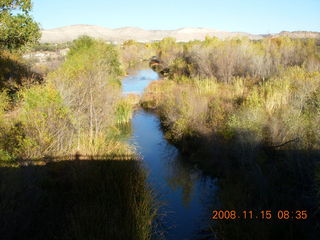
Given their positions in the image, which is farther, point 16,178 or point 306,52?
point 306,52

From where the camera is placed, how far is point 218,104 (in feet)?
45.1

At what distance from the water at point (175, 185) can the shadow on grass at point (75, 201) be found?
99 centimetres

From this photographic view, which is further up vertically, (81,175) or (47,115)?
(47,115)

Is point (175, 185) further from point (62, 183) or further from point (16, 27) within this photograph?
point (16, 27)

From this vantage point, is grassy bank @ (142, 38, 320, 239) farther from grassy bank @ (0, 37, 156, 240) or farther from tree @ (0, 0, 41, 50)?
tree @ (0, 0, 41, 50)

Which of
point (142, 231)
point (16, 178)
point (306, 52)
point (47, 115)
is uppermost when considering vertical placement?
point (306, 52)

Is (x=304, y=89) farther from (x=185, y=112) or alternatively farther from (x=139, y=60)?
(x=139, y=60)

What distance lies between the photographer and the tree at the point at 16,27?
1147 cm

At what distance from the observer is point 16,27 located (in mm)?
11664

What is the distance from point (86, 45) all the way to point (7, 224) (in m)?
21.0

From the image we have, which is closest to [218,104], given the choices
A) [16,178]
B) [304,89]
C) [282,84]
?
[282,84]

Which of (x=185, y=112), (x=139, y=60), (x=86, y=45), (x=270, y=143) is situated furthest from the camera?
(x=139, y=60)

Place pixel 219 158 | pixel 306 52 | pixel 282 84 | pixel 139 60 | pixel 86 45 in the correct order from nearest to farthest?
pixel 219 158, pixel 282 84, pixel 306 52, pixel 86 45, pixel 139 60

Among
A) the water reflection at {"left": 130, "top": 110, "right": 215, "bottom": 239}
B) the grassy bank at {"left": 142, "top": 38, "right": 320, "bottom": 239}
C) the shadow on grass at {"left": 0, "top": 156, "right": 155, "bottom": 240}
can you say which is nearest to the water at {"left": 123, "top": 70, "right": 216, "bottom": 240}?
the water reflection at {"left": 130, "top": 110, "right": 215, "bottom": 239}
